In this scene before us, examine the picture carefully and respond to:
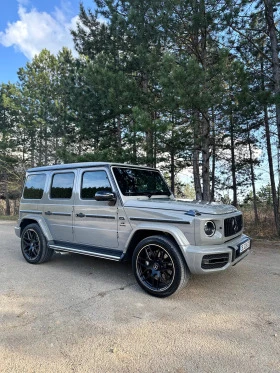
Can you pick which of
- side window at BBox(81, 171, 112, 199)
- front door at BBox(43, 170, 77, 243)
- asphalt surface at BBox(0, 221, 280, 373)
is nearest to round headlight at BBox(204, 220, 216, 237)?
asphalt surface at BBox(0, 221, 280, 373)

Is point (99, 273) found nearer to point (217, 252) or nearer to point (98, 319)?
point (98, 319)

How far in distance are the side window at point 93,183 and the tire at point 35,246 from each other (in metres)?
1.41

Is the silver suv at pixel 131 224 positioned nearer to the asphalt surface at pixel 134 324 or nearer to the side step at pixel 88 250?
the side step at pixel 88 250

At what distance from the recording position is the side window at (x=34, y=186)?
5492 millimetres

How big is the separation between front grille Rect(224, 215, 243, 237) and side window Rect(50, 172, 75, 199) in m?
2.75

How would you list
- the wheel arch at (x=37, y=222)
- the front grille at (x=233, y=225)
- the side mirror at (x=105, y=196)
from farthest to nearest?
the wheel arch at (x=37, y=222) < the side mirror at (x=105, y=196) < the front grille at (x=233, y=225)

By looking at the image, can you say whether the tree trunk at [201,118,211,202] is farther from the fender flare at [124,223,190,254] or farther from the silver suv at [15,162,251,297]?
the fender flare at [124,223,190,254]

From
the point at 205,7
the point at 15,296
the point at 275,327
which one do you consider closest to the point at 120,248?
the point at 15,296

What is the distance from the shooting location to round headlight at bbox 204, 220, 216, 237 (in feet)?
11.4

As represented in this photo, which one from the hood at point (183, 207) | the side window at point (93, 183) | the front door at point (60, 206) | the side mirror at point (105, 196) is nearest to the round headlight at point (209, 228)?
the hood at point (183, 207)

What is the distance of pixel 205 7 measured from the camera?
702cm

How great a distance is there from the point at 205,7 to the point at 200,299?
715 centimetres

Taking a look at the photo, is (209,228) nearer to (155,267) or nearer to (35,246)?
(155,267)

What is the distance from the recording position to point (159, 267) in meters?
3.70
